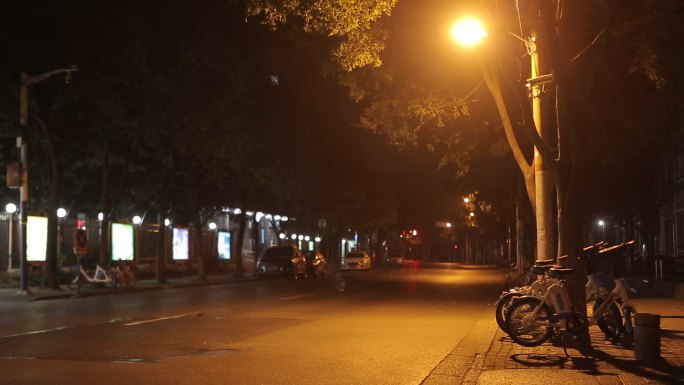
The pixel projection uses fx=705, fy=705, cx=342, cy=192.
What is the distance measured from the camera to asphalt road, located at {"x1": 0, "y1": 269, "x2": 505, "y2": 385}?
9.16 metres

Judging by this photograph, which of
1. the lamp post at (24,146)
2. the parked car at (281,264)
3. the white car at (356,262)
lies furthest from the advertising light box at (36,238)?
the white car at (356,262)

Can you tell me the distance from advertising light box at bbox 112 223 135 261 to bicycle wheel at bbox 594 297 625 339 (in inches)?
1236

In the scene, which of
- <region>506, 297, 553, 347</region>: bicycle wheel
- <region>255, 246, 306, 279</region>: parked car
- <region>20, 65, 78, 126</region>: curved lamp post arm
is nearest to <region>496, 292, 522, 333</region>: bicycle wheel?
<region>506, 297, 553, 347</region>: bicycle wheel

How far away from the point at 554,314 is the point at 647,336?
4.94 ft

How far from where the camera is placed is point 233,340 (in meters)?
12.5

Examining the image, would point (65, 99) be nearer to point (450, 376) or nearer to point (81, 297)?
point (81, 297)

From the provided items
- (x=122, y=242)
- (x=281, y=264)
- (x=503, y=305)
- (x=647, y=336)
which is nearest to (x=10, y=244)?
(x=122, y=242)

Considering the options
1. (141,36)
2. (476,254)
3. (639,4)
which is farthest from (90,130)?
(476,254)

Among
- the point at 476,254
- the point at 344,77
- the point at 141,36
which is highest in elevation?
the point at 141,36

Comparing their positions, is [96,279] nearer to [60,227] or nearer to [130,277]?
[130,277]

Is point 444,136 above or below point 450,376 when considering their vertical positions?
above

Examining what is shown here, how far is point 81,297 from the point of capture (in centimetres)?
2458

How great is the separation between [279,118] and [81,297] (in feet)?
38.0

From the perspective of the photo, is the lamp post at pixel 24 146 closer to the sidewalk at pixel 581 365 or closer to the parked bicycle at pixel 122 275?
the parked bicycle at pixel 122 275
